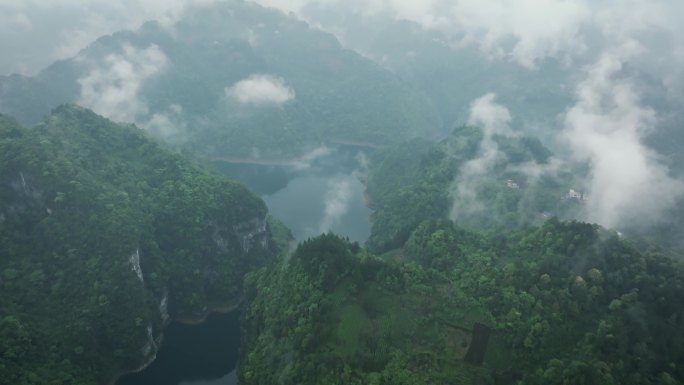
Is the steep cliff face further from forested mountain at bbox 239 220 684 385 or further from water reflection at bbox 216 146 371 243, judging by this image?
water reflection at bbox 216 146 371 243

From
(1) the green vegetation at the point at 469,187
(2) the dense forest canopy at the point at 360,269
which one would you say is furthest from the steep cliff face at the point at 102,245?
(1) the green vegetation at the point at 469,187

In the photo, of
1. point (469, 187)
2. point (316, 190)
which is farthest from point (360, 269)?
point (316, 190)

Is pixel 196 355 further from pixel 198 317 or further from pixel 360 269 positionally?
pixel 360 269

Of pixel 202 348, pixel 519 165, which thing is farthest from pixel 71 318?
pixel 519 165

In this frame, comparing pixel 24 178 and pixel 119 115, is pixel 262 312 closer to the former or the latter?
pixel 24 178

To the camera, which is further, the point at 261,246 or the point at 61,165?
the point at 261,246

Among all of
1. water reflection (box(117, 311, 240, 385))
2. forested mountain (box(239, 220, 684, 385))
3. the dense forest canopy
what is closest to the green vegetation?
the dense forest canopy

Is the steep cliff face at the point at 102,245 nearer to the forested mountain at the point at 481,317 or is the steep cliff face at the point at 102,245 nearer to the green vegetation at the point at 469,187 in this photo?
the forested mountain at the point at 481,317
